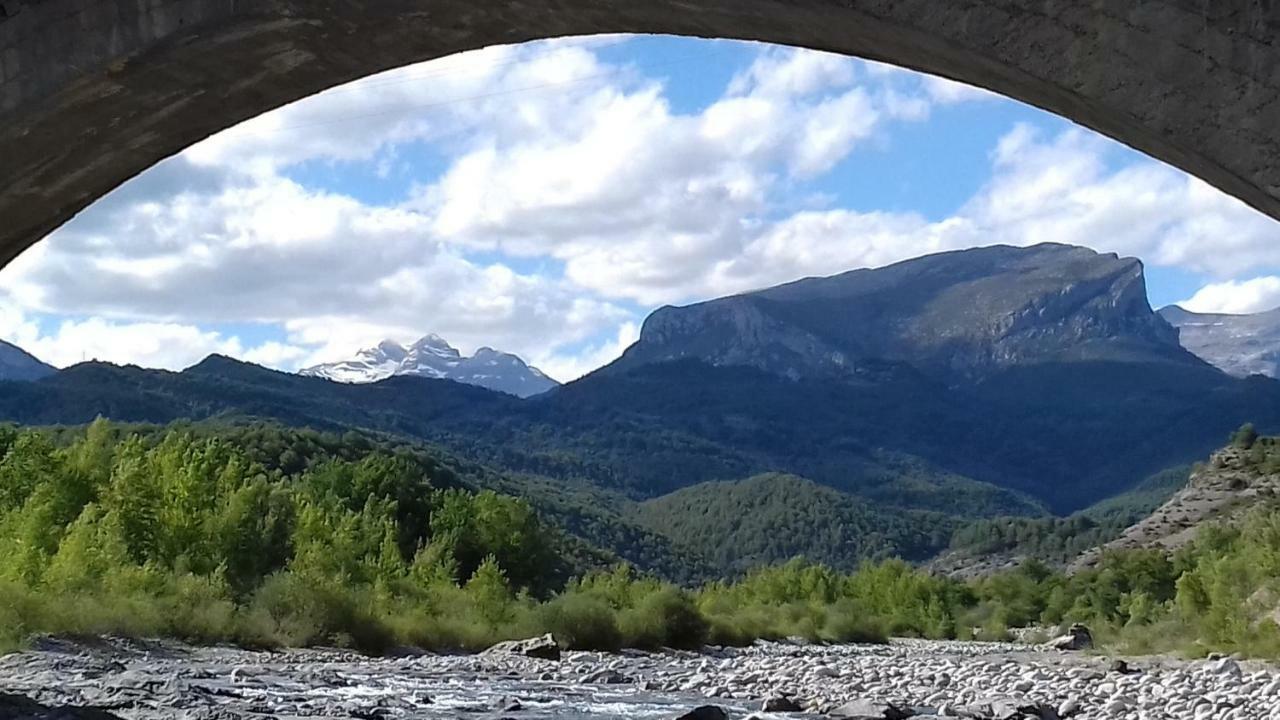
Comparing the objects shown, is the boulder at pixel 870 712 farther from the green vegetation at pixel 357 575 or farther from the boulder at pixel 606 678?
the green vegetation at pixel 357 575

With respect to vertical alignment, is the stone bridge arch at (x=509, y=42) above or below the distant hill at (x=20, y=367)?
below

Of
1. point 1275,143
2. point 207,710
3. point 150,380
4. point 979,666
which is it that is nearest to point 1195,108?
point 1275,143

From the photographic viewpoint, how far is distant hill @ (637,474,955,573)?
90.1 metres

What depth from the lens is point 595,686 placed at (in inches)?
679

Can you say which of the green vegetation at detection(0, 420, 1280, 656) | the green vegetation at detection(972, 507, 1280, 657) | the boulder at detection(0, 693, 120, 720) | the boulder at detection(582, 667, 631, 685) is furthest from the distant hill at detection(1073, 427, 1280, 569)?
the boulder at detection(0, 693, 120, 720)

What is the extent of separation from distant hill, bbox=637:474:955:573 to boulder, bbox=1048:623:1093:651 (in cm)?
5075

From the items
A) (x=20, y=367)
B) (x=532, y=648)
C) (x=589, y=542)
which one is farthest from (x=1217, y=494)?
(x=20, y=367)

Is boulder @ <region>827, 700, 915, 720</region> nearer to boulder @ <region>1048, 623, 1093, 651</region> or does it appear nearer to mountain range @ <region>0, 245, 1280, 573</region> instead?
boulder @ <region>1048, 623, 1093, 651</region>

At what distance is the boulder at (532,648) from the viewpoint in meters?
22.6

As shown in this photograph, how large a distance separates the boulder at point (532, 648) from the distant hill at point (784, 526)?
61400 millimetres

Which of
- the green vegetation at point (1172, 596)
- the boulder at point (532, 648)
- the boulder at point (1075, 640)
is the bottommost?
the boulder at point (532, 648)

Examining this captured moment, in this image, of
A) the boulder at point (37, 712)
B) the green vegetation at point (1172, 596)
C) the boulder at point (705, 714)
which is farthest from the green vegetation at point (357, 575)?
the boulder at point (37, 712)

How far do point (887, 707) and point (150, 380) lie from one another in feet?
274

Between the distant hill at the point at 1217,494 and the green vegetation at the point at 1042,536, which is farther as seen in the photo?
the green vegetation at the point at 1042,536
